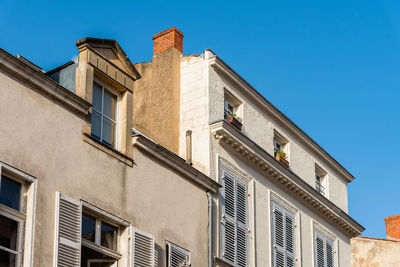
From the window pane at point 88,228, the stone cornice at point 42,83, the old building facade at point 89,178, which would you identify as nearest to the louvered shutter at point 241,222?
the old building facade at point 89,178

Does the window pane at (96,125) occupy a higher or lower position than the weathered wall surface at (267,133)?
lower

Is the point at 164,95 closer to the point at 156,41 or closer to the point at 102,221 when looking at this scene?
the point at 156,41

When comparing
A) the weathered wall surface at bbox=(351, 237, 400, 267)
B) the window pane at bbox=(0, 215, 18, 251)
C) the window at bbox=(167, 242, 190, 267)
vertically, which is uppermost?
the weathered wall surface at bbox=(351, 237, 400, 267)

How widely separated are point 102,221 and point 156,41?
28.8 ft

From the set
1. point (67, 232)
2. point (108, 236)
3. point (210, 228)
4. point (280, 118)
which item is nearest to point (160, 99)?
point (280, 118)

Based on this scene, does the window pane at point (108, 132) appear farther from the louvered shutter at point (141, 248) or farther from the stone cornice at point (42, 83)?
the louvered shutter at point (141, 248)

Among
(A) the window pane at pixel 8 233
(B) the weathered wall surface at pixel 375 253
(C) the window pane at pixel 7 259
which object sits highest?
(B) the weathered wall surface at pixel 375 253

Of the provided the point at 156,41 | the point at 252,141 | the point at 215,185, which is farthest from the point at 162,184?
the point at 156,41

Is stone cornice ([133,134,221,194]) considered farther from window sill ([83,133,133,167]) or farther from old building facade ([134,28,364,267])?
old building facade ([134,28,364,267])

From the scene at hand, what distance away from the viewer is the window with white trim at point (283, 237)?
22.9 meters

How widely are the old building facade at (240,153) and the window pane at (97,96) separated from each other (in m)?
4.12

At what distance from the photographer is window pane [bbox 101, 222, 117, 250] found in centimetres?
1648

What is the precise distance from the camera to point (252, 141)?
22219 mm

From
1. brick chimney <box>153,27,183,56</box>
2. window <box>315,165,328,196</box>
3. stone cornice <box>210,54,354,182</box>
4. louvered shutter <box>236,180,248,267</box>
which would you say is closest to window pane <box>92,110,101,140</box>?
louvered shutter <box>236,180,248,267</box>
